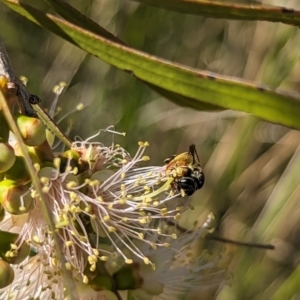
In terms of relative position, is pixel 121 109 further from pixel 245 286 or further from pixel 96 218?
pixel 96 218

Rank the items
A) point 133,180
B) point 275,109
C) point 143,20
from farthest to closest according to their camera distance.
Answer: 1. point 143,20
2. point 133,180
3. point 275,109

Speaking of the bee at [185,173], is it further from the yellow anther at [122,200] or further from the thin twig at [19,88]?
the thin twig at [19,88]

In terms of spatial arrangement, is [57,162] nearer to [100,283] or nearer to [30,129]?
[30,129]

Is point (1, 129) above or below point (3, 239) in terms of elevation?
above

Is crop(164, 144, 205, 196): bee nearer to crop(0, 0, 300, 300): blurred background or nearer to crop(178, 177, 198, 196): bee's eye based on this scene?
crop(178, 177, 198, 196): bee's eye

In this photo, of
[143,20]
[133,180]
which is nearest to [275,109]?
[133,180]

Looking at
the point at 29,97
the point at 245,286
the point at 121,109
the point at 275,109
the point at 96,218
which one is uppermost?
the point at 275,109

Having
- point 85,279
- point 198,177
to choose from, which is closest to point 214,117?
point 198,177

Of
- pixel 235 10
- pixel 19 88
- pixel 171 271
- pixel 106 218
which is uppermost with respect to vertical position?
pixel 235 10
